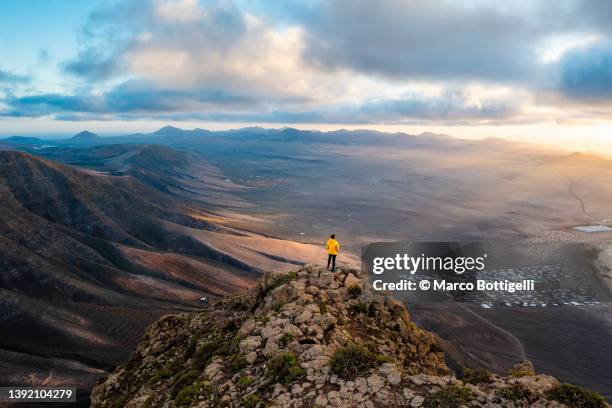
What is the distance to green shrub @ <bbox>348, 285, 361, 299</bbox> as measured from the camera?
559 inches

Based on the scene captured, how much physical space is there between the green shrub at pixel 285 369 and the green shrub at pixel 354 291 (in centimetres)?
465

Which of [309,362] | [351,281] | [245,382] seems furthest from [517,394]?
[351,281]

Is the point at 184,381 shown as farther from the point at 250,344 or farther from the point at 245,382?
the point at 245,382

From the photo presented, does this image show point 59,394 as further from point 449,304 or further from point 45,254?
point 449,304

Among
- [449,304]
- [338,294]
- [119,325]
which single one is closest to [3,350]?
[119,325]

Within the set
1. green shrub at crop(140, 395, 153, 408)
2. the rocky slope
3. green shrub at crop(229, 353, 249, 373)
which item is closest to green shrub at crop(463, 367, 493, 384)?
green shrub at crop(229, 353, 249, 373)

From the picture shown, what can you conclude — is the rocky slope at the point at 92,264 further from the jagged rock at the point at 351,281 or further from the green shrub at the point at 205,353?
the jagged rock at the point at 351,281

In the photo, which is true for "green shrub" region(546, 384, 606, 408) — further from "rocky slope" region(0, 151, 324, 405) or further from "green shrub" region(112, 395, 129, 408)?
"rocky slope" region(0, 151, 324, 405)

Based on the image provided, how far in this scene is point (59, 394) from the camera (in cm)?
4081

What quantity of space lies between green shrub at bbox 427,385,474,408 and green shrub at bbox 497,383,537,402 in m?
0.78

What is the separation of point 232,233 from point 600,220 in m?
132

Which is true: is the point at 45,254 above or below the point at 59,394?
above

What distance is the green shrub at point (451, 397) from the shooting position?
318 inches

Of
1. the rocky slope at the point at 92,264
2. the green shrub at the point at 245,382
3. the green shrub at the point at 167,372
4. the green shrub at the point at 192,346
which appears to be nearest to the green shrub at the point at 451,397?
the green shrub at the point at 245,382
